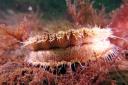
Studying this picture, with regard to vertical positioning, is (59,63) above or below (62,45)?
below

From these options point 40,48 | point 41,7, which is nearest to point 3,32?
point 40,48

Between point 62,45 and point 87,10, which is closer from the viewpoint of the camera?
point 62,45

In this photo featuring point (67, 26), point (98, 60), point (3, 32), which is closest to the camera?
point (98, 60)

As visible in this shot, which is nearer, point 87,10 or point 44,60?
point 44,60

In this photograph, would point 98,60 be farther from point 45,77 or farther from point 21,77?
point 21,77

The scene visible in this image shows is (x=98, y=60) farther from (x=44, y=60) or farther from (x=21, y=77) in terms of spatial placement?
(x=21, y=77)

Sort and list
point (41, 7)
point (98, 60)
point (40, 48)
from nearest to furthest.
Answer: point (98, 60), point (40, 48), point (41, 7)

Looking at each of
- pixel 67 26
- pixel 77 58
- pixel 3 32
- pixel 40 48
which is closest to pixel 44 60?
pixel 40 48

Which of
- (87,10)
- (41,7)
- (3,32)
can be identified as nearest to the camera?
(3,32)

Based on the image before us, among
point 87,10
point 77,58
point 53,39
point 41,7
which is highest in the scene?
point 41,7
